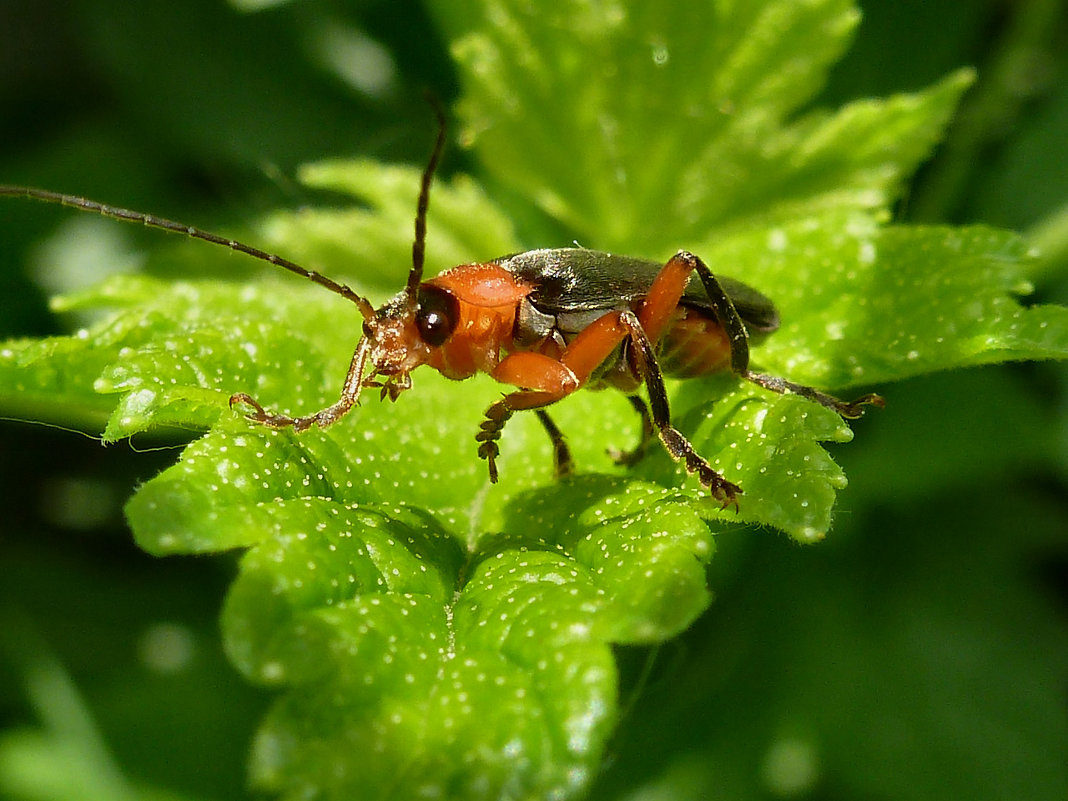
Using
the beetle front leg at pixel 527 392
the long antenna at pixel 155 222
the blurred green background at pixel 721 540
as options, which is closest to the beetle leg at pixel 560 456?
the beetle front leg at pixel 527 392

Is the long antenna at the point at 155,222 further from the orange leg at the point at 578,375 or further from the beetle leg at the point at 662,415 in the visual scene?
the beetle leg at the point at 662,415

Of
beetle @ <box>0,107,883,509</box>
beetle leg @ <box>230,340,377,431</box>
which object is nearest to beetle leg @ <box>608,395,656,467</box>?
beetle @ <box>0,107,883,509</box>

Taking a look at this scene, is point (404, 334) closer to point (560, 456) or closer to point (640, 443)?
point (560, 456)

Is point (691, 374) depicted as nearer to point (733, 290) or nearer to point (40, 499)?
point (733, 290)

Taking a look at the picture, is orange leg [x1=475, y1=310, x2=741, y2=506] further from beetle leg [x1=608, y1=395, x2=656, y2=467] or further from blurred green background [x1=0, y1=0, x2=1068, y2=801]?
blurred green background [x1=0, y1=0, x2=1068, y2=801]

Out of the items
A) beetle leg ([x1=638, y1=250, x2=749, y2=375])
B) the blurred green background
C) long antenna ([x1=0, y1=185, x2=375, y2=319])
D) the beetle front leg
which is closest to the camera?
long antenna ([x1=0, y1=185, x2=375, y2=319])

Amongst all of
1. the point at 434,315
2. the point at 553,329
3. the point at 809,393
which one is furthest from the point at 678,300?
the point at 434,315
